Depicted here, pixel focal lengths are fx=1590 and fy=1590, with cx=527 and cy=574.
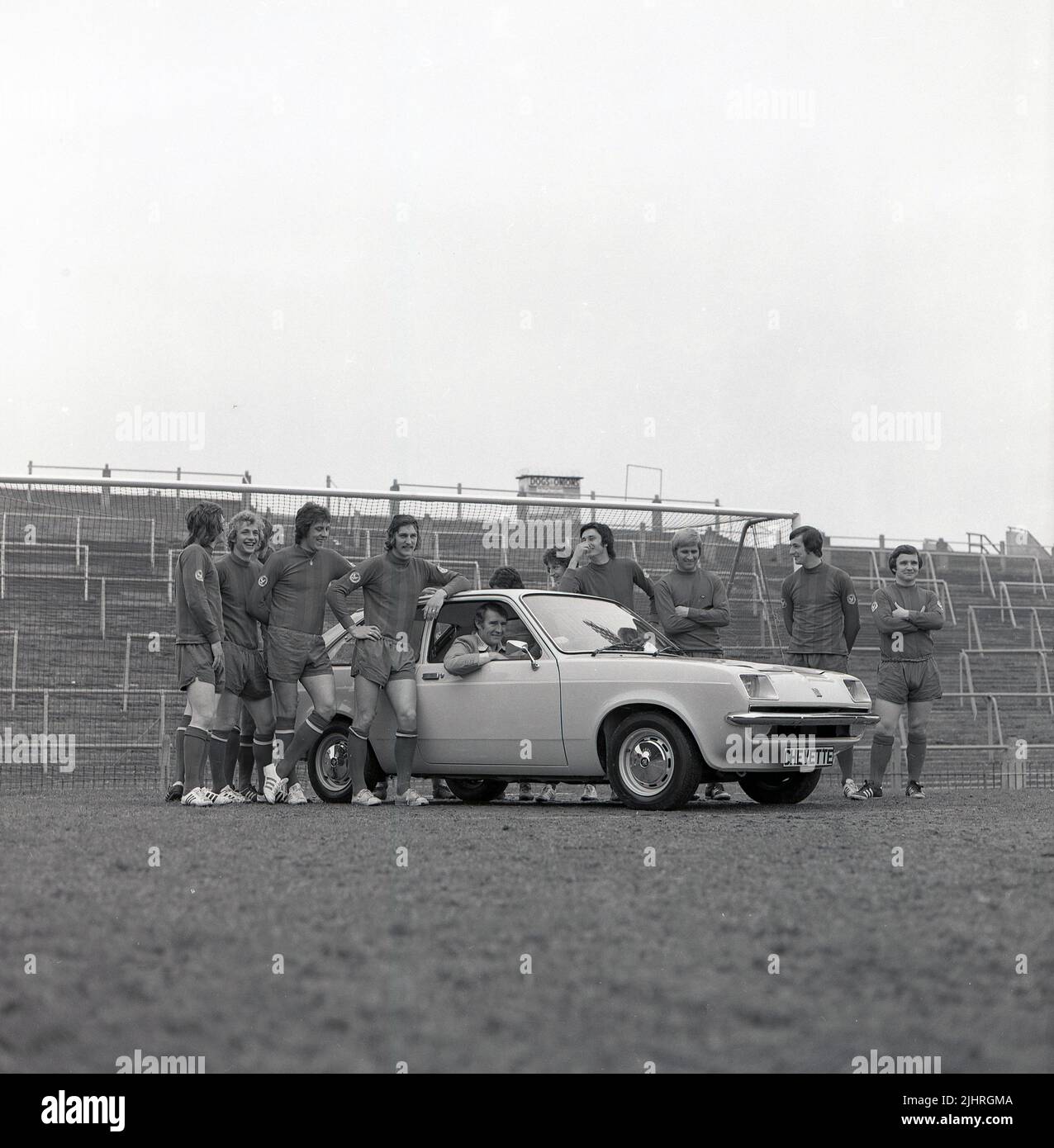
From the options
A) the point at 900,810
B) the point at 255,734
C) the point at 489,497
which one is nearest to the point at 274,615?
the point at 255,734

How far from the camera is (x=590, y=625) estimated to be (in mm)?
10695

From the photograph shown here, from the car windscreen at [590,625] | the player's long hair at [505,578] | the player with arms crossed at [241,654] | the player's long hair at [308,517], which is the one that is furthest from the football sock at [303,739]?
the player's long hair at [505,578]

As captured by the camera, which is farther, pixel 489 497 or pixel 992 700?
pixel 489 497

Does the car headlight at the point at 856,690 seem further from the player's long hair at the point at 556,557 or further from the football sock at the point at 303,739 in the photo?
the football sock at the point at 303,739

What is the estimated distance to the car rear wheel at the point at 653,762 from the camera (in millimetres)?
9461

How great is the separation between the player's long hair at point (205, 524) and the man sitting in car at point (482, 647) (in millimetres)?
1749

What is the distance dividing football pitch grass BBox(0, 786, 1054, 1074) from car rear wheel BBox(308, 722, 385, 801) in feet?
10.2

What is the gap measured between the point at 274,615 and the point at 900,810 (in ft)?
14.1

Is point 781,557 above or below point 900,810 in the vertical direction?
above

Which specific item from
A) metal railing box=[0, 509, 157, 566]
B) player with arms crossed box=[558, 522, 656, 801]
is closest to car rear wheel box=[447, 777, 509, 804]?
player with arms crossed box=[558, 522, 656, 801]

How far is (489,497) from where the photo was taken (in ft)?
55.1

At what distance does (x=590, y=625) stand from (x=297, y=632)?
6.48 feet
